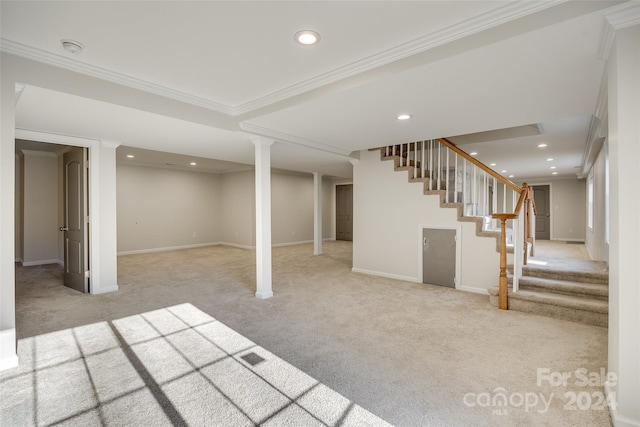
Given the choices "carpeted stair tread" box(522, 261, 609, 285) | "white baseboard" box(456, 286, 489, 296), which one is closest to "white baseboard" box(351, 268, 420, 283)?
"white baseboard" box(456, 286, 489, 296)

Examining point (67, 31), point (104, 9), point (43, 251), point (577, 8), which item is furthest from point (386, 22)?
point (43, 251)

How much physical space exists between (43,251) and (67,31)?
22.0ft

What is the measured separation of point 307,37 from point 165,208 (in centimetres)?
788

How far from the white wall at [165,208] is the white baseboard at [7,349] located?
612 centimetres

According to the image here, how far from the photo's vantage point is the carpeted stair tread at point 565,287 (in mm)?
3631

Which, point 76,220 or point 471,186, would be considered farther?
point 471,186

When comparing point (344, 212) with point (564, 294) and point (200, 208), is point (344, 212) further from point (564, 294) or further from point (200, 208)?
point (564, 294)

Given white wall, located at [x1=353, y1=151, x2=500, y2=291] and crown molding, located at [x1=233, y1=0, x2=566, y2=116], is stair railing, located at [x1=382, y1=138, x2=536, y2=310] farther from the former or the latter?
crown molding, located at [x1=233, y1=0, x2=566, y2=116]

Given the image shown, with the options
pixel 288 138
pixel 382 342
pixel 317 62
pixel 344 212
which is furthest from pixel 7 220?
pixel 344 212

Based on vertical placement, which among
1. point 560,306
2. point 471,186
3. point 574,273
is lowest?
point 560,306

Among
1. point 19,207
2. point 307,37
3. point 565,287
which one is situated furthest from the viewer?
point 19,207

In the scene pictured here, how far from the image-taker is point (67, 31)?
2.11 m

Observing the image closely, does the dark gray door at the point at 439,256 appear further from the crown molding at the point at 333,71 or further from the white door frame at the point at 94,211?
the white door frame at the point at 94,211

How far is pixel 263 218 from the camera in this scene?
4328 mm
